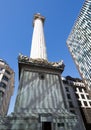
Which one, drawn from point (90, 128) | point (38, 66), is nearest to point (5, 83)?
point (90, 128)

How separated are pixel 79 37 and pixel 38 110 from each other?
59.3 metres

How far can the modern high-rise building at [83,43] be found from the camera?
56375mm

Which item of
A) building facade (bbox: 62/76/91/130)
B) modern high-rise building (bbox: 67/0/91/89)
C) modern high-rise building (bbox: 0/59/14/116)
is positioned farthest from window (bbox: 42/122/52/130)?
modern high-rise building (bbox: 67/0/91/89)

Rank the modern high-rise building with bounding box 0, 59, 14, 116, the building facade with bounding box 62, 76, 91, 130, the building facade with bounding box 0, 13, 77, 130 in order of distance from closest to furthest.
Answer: the building facade with bounding box 0, 13, 77, 130
the building facade with bounding box 62, 76, 91, 130
the modern high-rise building with bounding box 0, 59, 14, 116

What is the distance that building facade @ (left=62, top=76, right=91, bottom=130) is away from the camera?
45669 millimetres

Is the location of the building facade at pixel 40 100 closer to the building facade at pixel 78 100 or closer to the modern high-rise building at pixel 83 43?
the building facade at pixel 78 100

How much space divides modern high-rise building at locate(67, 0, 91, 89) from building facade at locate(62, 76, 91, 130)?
5124 millimetres

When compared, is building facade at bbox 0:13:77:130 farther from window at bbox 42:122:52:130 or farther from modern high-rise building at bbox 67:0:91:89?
modern high-rise building at bbox 67:0:91:89

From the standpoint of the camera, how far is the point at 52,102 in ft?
45.0

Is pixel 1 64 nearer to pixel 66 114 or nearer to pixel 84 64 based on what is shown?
pixel 84 64

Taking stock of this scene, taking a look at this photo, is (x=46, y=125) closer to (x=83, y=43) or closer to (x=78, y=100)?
(x=78, y=100)

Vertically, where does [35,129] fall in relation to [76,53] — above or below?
below

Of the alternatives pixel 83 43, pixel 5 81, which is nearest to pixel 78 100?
pixel 83 43

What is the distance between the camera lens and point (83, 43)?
203 feet
